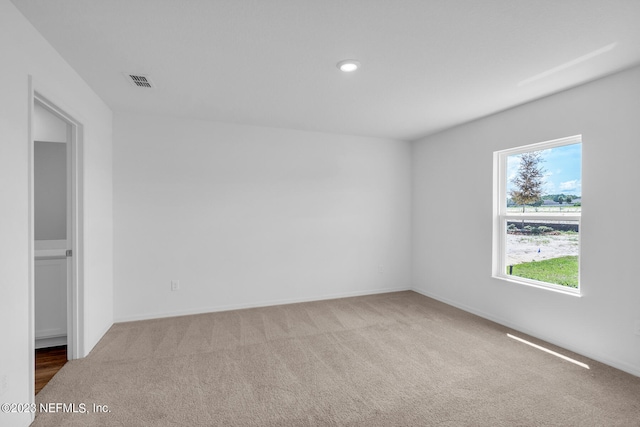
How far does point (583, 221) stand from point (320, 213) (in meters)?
3.02

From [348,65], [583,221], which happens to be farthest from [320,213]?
[583,221]

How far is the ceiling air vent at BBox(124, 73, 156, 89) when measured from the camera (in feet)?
8.79

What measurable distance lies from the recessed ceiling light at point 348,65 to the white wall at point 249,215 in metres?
1.99

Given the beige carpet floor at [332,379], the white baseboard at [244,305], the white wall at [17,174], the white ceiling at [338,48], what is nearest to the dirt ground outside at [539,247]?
the beige carpet floor at [332,379]

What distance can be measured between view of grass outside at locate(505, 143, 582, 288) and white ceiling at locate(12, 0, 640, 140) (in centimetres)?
71

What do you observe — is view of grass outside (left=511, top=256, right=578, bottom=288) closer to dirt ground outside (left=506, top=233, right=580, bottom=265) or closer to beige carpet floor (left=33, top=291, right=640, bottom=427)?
dirt ground outside (left=506, top=233, right=580, bottom=265)

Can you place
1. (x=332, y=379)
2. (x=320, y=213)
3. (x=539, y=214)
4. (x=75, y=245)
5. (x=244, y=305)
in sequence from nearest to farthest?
(x=332, y=379), (x=75, y=245), (x=539, y=214), (x=244, y=305), (x=320, y=213)

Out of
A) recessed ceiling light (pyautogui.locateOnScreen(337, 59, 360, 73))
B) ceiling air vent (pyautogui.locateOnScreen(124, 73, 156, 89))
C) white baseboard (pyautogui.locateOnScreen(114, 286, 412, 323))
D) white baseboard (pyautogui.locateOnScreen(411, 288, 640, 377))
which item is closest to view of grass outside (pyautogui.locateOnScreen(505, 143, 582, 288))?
white baseboard (pyautogui.locateOnScreen(411, 288, 640, 377))

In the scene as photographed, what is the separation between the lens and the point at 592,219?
2.76m

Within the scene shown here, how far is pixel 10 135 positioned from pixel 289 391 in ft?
7.84

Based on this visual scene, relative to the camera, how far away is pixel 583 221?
283 cm

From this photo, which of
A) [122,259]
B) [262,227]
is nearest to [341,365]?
[262,227]

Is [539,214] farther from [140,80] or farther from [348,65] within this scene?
[140,80]

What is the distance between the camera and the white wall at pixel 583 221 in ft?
8.30
